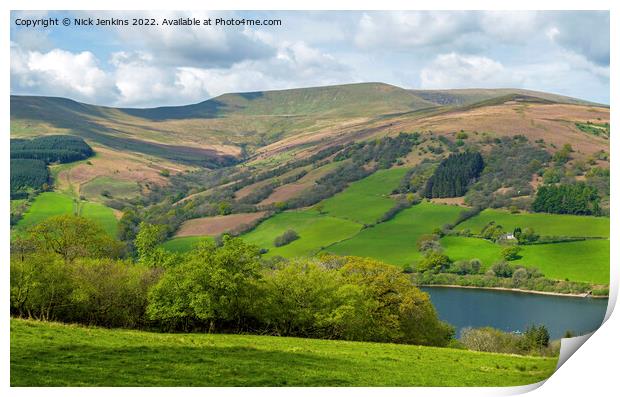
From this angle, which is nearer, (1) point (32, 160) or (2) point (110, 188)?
(1) point (32, 160)

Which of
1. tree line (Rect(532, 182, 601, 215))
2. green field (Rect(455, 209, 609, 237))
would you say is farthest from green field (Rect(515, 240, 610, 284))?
tree line (Rect(532, 182, 601, 215))

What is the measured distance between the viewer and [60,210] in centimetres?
3378

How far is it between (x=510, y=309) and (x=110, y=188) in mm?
32911

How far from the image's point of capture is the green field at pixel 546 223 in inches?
2201

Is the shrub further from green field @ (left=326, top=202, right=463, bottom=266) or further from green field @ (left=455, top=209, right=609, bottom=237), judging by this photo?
green field @ (left=455, top=209, right=609, bottom=237)

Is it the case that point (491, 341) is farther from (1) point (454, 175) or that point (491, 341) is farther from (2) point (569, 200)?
(1) point (454, 175)

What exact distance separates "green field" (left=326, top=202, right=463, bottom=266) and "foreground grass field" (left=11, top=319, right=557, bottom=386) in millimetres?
29132

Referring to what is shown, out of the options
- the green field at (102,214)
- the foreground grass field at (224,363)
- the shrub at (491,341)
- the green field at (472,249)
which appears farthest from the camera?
the green field at (472,249)

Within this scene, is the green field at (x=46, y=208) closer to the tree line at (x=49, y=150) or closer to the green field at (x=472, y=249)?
the tree line at (x=49, y=150)

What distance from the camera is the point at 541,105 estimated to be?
93125 mm

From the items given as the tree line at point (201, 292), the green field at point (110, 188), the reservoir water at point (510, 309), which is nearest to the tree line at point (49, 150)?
the green field at point (110, 188)

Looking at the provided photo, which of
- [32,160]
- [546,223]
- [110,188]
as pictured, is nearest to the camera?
[32,160]

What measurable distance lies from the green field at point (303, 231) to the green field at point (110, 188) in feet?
34.7

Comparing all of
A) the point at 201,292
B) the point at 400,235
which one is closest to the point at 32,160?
the point at 201,292
